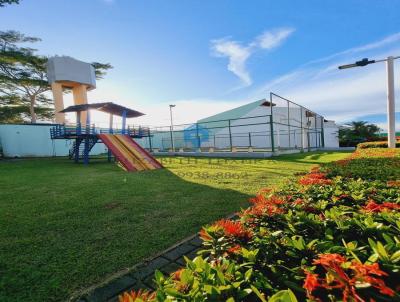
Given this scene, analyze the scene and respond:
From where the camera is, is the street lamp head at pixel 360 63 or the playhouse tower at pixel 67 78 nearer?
the street lamp head at pixel 360 63

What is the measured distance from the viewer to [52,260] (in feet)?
7.14

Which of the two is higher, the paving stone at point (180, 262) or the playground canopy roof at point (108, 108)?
the playground canopy roof at point (108, 108)

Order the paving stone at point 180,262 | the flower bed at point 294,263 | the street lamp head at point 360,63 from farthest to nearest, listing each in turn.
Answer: the street lamp head at point 360,63 → the paving stone at point 180,262 → the flower bed at point 294,263

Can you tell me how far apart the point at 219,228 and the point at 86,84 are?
2549cm

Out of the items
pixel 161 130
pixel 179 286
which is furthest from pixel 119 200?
pixel 161 130

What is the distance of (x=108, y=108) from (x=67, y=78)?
1028 centimetres

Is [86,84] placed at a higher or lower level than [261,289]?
higher

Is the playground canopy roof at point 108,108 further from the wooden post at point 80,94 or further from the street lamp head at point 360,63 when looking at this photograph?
the street lamp head at point 360,63

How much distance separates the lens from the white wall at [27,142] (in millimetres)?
17938

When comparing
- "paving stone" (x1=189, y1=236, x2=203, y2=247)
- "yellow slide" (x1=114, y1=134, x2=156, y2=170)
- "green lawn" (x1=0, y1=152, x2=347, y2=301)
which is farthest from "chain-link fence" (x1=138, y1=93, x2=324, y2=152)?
"paving stone" (x1=189, y1=236, x2=203, y2=247)

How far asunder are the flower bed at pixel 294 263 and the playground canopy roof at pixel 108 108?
566 inches

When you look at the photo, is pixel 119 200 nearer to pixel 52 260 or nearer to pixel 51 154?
pixel 52 260

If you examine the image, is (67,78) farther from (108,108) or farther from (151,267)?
(151,267)

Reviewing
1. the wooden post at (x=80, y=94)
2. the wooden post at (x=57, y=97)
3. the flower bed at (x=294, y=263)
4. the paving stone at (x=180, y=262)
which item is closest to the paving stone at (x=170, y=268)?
the paving stone at (x=180, y=262)
